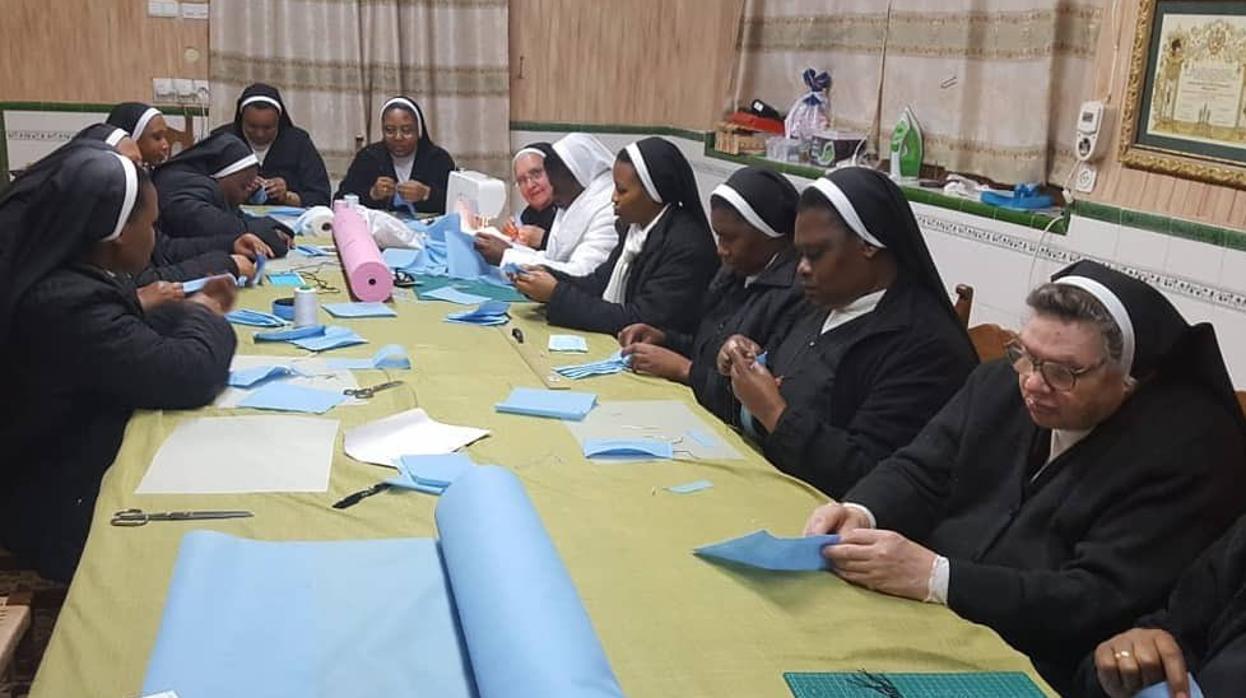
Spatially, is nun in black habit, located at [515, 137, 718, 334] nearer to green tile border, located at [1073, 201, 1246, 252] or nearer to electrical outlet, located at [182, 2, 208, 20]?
green tile border, located at [1073, 201, 1246, 252]

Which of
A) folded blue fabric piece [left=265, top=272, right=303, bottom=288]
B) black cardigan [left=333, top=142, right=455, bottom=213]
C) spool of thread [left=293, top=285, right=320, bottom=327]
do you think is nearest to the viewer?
spool of thread [left=293, top=285, right=320, bottom=327]

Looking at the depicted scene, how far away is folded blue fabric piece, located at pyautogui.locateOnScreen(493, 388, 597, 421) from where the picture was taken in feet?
8.07

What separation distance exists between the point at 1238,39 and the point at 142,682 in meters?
2.80

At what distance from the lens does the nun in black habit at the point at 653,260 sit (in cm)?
346

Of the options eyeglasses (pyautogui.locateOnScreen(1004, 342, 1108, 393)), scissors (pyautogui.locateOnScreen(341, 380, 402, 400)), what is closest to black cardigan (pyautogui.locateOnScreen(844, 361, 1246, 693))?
eyeglasses (pyautogui.locateOnScreen(1004, 342, 1108, 393))

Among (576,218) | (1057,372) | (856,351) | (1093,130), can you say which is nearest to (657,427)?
(856,351)

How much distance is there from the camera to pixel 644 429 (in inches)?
95.5

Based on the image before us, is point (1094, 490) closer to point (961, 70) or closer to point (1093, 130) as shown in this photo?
point (1093, 130)

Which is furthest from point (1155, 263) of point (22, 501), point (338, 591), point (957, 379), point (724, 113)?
point (724, 113)

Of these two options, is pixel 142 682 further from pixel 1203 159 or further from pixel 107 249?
pixel 1203 159

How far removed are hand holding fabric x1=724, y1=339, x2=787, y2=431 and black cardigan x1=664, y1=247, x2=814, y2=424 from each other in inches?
9.8

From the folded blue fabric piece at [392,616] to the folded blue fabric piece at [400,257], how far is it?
254cm

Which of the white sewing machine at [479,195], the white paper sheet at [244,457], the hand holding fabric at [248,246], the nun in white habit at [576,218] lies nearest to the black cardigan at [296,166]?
the white sewing machine at [479,195]

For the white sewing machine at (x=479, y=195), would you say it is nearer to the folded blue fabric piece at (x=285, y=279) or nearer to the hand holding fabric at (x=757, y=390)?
the folded blue fabric piece at (x=285, y=279)
